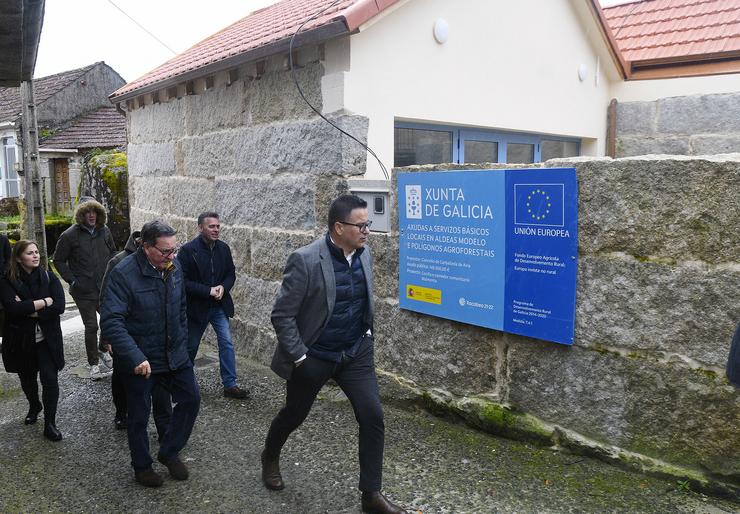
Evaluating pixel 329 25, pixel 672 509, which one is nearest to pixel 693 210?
pixel 672 509

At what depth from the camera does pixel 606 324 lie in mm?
3980

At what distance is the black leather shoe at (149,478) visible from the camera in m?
4.02

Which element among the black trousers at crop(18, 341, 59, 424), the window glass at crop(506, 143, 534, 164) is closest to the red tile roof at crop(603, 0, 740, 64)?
the window glass at crop(506, 143, 534, 164)

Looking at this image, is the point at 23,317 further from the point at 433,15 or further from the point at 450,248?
the point at 433,15

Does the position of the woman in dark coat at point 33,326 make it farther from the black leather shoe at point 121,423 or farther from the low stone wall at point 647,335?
the low stone wall at point 647,335

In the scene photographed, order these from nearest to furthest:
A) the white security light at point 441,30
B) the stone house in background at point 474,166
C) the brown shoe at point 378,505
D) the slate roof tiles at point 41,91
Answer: the brown shoe at point 378,505
the stone house in background at point 474,166
the white security light at point 441,30
the slate roof tiles at point 41,91

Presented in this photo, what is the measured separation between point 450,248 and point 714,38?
5742 mm

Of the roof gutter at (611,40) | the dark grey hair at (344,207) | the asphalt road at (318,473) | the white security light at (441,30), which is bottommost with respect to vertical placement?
the asphalt road at (318,473)

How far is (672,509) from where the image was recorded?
3.55 m

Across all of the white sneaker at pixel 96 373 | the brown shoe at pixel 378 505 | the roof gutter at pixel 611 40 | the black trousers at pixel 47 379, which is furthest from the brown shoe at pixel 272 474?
the roof gutter at pixel 611 40

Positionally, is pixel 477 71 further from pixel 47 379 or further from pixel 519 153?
pixel 47 379

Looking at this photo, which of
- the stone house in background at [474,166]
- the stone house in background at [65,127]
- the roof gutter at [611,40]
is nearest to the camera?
the stone house in background at [474,166]

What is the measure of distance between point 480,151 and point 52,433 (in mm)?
5107

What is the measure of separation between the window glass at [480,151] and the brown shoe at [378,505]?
440cm
